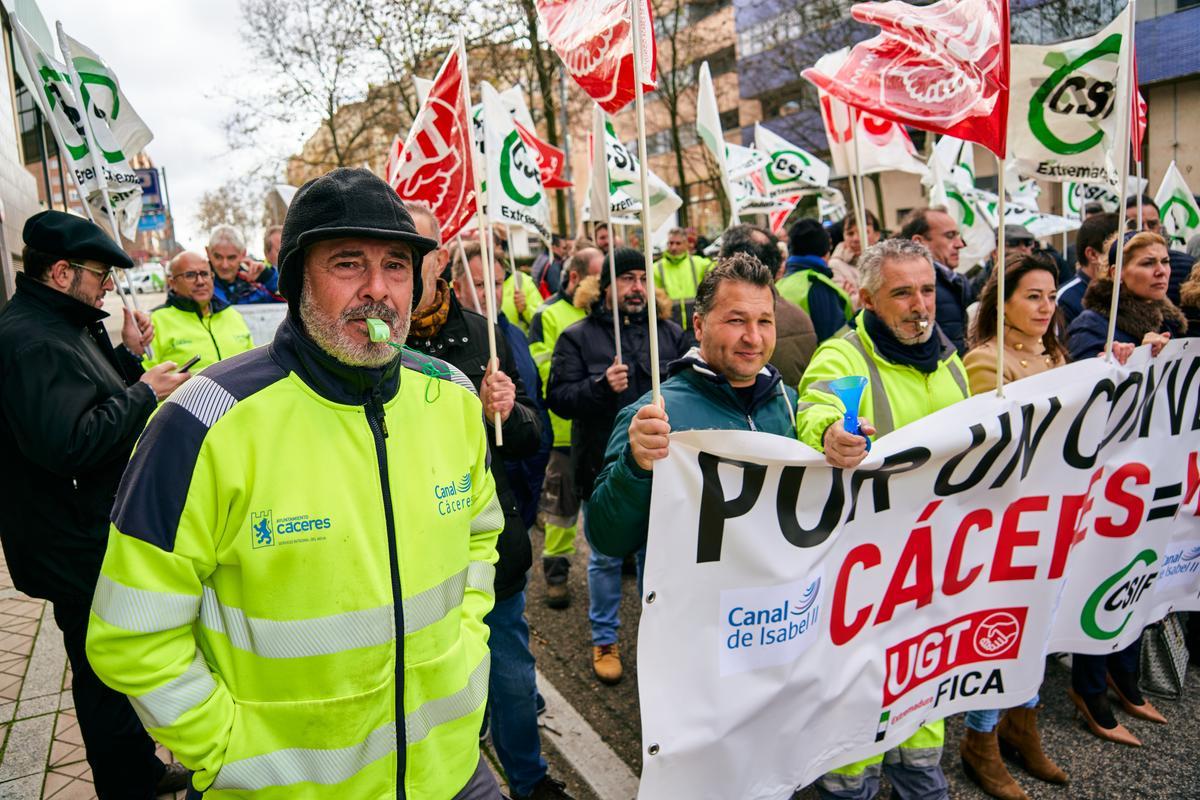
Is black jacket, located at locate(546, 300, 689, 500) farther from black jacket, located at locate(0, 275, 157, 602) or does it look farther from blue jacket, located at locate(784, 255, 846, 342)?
black jacket, located at locate(0, 275, 157, 602)

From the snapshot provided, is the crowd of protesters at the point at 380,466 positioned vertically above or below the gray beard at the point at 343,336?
below

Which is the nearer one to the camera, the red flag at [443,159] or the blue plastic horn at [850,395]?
the blue plastic horn at [850,395]

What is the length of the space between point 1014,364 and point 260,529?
320 centimetres

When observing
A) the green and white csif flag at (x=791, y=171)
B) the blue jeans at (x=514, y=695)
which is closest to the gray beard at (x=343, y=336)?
the blue jeans at (x=514, y=695)

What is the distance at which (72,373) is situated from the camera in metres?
2.71

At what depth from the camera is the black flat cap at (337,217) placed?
1807mm

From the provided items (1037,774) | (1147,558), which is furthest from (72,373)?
(1147,558)

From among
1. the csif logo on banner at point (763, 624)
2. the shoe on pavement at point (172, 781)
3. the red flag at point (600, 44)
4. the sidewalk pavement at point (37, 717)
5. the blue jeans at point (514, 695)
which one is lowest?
the shoe on pavement at point (172, 781)

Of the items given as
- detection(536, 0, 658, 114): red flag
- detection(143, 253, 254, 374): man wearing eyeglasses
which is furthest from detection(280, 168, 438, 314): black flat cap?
detection(143, 253, 254, 374): man wearing eyeglasses

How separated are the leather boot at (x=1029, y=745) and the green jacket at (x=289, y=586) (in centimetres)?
263

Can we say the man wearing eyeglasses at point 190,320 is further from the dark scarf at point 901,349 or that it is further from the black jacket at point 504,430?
the dark scarf at point 901,349

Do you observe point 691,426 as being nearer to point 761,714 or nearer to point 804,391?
point 804,391

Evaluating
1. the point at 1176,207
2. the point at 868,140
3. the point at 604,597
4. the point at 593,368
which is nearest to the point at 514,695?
the point at 604,597

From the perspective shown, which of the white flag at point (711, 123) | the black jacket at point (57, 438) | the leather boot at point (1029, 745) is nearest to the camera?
the black jacket at point (57, 438)
